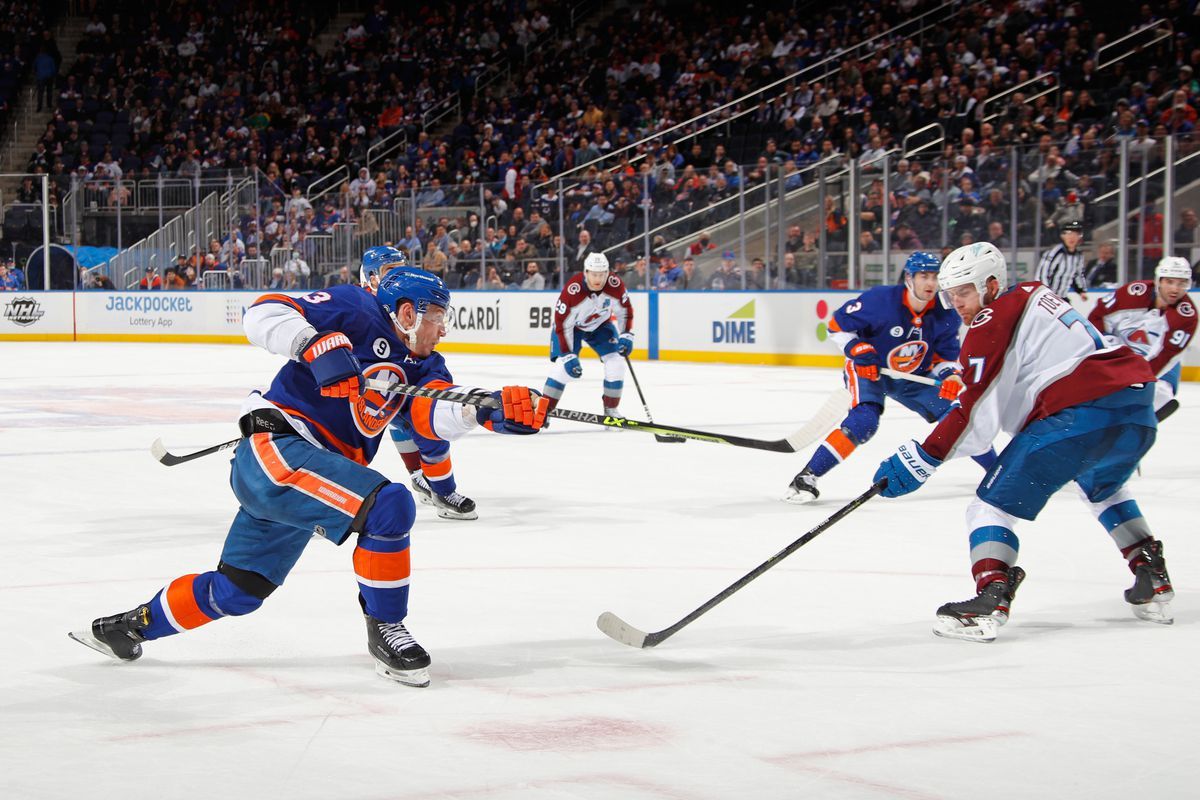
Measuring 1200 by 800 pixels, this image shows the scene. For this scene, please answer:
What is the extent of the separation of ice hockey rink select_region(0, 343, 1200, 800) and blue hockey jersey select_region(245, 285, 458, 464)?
0.59 m

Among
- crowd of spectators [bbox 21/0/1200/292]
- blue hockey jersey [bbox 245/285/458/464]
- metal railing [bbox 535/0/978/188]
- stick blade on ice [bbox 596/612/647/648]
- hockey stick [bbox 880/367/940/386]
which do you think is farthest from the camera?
metal railing [bbox 535/0/978/188]

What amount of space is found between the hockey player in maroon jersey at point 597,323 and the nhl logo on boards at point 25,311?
14.5 m

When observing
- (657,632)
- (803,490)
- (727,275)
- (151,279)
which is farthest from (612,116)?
(657,632)

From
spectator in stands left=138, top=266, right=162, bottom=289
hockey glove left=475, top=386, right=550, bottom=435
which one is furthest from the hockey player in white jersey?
spectator in stands left=138, top=266, right=162, bottom=289

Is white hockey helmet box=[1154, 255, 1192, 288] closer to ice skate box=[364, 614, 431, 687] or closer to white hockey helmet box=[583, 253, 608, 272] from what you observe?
white hockey helmet box=[583, 253, 608, 272]

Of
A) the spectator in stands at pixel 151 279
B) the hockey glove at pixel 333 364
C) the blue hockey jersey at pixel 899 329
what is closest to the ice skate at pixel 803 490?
the blue hockey jersey at pixel 899 329

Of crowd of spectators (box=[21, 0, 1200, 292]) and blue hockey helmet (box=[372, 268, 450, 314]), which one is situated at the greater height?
crowd of spectators (box=[21, 0, 1200, 292])

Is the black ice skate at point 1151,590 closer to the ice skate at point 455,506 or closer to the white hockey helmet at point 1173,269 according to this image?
the ice skate at point 455,506

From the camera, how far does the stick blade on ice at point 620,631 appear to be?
388 centimetres

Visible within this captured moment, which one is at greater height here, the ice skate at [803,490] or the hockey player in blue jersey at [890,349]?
the hockey player in blue jersey at [890,349]

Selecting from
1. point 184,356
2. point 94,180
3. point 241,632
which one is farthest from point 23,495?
point 94,180

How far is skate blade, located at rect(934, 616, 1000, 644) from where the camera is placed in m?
4.00

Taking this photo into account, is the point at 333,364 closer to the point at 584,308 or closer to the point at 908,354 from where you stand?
the point at 908,354

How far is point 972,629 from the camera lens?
4.01m
